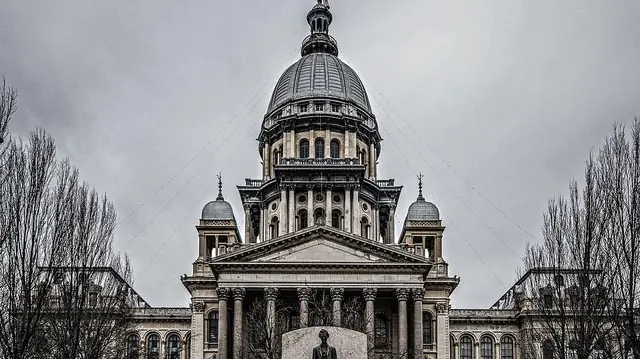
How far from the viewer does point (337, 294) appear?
69750mm

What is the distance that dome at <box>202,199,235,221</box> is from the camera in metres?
85.9

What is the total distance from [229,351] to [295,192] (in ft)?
68.1

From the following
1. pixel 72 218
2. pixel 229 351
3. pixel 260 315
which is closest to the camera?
pixel 72 218

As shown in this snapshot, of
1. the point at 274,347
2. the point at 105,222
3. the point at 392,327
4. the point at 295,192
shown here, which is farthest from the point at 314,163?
the point at 105,222

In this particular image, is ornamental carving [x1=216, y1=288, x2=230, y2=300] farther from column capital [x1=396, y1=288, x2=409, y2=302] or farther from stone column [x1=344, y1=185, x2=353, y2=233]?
stone column [x1=344, y1=185, x2=353, y2=233]

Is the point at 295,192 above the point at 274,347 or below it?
above

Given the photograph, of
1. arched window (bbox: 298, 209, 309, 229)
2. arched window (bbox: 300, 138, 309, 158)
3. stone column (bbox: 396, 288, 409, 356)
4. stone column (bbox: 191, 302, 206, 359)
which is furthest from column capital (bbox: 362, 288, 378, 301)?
arched window (bbox: 300, 138, 309, 158)

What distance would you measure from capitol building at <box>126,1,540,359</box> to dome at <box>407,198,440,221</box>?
0.12m

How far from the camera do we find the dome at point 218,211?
85938mm

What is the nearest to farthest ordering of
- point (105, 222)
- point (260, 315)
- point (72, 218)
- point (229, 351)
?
point (72, 218), point (105, 222), point (260, 315), point (229, 351)

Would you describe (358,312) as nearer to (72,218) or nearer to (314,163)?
(314,163)

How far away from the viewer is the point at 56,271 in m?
35.2

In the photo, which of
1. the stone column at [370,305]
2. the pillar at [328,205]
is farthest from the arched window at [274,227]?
the stone column at [370,305]

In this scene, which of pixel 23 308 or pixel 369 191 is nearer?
pixel 23 308
